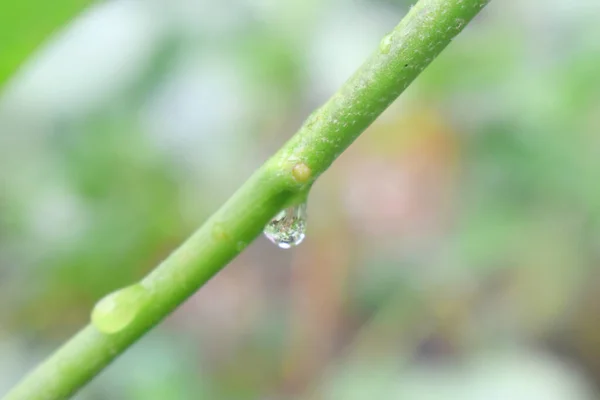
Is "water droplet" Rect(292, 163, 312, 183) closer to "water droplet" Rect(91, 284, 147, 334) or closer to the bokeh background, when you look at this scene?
"water droplet" Rect(91, 284, 147, 334)

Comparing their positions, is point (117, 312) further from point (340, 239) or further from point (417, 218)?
point (417, 218)

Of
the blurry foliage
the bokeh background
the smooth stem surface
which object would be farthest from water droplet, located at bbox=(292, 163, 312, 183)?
the bokeh background

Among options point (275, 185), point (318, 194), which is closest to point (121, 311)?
point (275, 185)

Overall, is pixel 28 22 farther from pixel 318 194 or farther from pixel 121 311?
pixel 318 194

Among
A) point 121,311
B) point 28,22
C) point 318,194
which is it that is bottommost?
point 121,311

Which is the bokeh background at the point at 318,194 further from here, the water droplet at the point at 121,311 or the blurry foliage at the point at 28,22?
the water droplet at the point at 121,311

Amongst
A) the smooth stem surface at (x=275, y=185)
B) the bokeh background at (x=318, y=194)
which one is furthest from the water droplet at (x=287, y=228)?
the bokeh background at (x=318, y=194)

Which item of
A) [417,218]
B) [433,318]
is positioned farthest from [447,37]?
[417,218]
